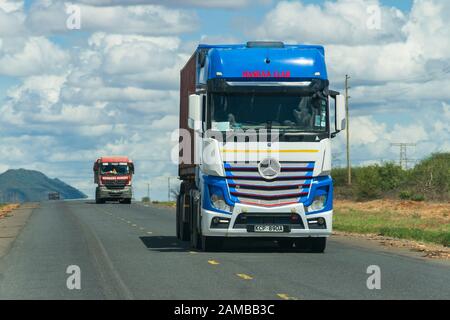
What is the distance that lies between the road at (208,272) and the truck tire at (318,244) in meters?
0.29

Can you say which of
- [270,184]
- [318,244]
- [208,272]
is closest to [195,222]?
[270,184]

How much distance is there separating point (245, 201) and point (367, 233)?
12.7 meters

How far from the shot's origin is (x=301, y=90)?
21.9 metres

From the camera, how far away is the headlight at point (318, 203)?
22000 millimetres

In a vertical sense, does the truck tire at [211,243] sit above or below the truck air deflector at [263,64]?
below

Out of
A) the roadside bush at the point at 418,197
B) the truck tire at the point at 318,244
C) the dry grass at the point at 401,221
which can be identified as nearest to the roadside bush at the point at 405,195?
the roadside bush at the point at 418,197

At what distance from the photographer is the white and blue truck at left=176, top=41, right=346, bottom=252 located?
21.5 meters

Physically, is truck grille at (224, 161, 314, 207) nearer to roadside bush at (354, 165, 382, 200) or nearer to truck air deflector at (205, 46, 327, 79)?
truck air deflector at (205, 46, 327, 79)

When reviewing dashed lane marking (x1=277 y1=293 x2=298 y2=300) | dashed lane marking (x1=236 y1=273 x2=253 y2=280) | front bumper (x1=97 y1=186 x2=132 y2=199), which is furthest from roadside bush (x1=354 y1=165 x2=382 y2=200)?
dashed lane marking (x1=277 y1=293 x2=298 y2=300)

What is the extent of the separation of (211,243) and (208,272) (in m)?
5.19

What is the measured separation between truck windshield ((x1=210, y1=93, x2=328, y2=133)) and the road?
2.61 m

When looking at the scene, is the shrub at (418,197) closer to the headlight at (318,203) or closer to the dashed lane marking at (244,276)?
the headlight at (318,203)
